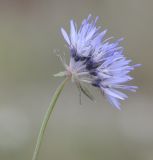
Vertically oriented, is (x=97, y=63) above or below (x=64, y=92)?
above

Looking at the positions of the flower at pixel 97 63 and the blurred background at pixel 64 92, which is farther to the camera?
the blurred background at pixel 64 92

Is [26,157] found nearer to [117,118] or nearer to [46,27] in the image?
[117,118]

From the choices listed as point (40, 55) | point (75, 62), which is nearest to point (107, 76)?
point (75, 62)

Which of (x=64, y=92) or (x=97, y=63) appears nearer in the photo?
(x=97, y=63)

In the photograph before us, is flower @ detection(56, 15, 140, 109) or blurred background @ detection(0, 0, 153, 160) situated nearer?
flower @ detection(56, 15, 140, 109)
